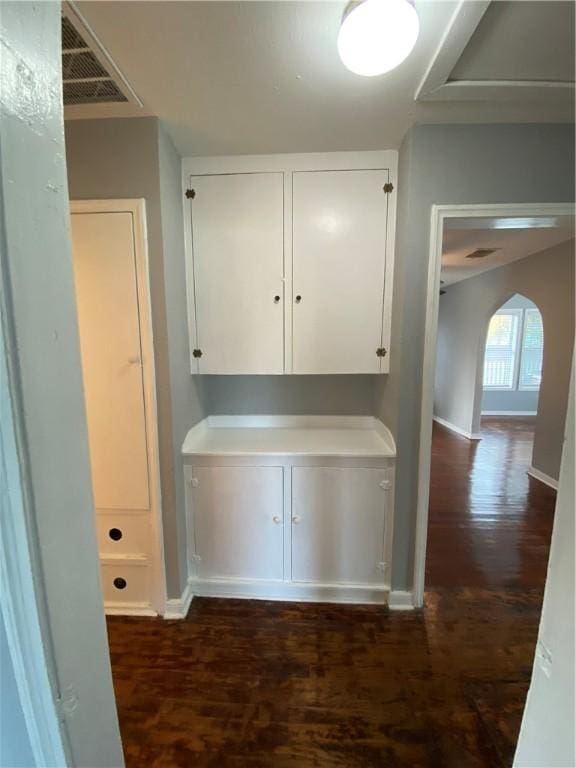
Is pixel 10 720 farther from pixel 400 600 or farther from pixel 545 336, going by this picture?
pixel 545 336

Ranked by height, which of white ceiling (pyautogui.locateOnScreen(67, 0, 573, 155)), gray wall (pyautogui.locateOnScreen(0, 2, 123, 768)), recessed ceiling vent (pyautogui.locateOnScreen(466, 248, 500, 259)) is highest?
white ceiling (pyautogui.locateOnScreen(67, 0, 573, 155))

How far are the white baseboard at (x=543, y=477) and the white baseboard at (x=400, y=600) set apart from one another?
7.73ft

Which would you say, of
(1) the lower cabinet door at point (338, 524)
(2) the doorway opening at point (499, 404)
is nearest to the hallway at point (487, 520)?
(2) the doorway opening at point (499, 404)

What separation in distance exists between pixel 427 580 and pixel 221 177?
2.64m

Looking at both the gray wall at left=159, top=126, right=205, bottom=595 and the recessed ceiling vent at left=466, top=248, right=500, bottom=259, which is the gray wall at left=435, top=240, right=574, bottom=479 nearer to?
the recessed ceiling vent at left=466, top=248, right=500, bottom=259

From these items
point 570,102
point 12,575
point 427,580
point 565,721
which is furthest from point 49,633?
point 570,102

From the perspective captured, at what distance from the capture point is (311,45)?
3.53ft

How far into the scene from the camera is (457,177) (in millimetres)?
1496

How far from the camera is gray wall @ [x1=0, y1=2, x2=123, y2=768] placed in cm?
39

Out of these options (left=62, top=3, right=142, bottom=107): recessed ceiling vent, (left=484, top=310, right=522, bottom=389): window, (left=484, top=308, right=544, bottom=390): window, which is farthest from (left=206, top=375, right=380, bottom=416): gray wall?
(left=484, top=310, right=522, bottom=389): window

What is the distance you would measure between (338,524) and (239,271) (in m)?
1.51

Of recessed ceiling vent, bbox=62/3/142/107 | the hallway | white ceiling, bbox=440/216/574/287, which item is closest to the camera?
recessed ceiling vent, bbox=62/3/142/107

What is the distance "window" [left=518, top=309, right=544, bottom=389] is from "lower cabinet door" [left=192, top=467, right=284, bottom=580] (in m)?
6.89

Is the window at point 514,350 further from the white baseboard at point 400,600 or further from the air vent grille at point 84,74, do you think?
the air vent grille at point 84,74
